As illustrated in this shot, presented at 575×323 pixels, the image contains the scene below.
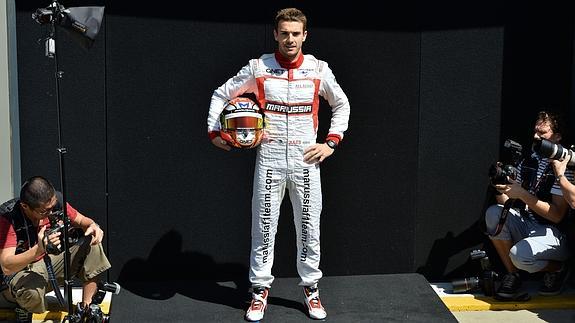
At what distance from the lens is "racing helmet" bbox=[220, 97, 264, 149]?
5.09m

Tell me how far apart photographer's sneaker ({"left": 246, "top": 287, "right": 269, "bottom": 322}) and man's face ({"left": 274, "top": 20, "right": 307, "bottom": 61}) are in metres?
1.37

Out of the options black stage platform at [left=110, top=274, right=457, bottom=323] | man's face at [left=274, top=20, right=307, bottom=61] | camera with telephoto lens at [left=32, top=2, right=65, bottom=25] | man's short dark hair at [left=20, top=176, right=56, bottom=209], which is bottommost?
black stage platform at [left=110, top=274, right=457, bottom=323]

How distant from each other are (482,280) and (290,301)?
1.23 m

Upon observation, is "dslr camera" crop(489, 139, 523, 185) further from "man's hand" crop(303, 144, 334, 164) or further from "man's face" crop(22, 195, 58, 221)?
"man's face" crop(22, 195, 58, 221)

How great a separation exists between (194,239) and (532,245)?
2106mm

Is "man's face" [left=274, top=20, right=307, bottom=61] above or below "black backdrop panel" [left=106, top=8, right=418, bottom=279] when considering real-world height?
above

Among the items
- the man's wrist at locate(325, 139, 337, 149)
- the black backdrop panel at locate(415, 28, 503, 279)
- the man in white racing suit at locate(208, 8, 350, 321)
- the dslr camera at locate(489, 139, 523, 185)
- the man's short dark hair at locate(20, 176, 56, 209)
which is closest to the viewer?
the man's short dark hair at locate(20, 176, 56, 209)

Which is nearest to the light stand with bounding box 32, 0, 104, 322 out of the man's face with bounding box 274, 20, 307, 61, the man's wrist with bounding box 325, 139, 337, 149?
the man's face with bounding box 274, 20, 307, 61

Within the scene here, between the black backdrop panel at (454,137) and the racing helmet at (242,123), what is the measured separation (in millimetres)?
1349

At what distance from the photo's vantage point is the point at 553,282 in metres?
5.90

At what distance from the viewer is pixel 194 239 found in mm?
5977

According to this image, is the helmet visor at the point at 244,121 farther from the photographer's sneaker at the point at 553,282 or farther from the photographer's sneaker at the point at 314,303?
the photographer's sneaker at the point at 553,282

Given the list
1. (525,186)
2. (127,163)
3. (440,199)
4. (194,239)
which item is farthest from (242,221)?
(525,186)

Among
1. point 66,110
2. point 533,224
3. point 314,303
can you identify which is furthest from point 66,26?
point 533,224
